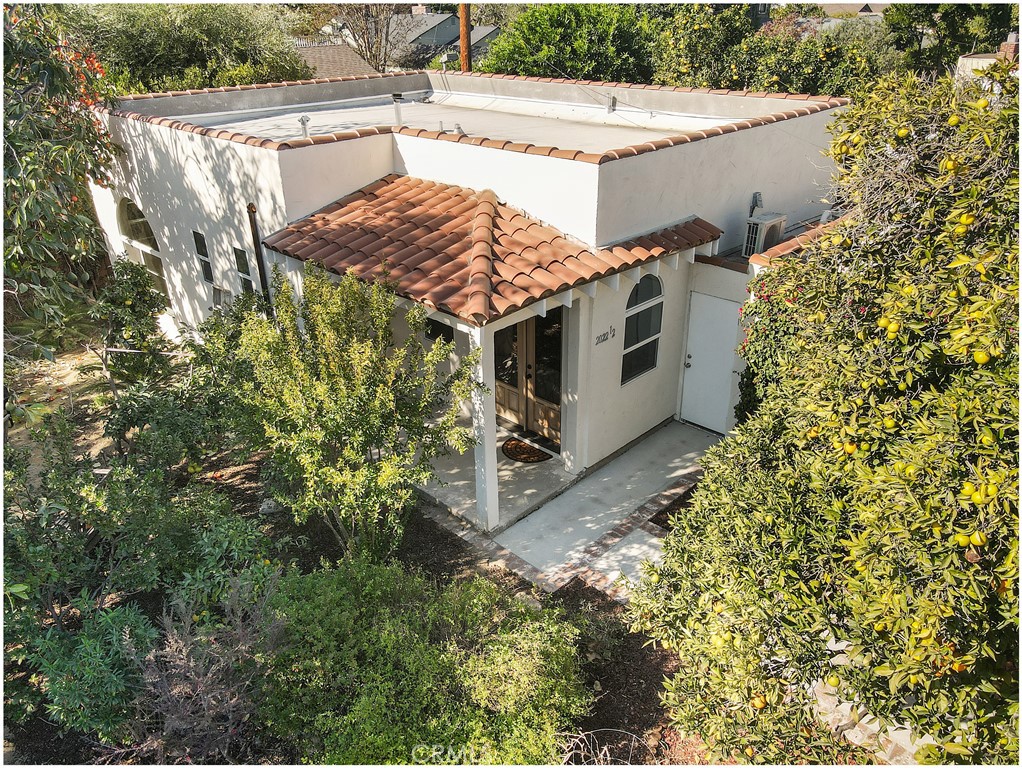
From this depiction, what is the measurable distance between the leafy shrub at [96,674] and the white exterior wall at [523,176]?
6.54 metres

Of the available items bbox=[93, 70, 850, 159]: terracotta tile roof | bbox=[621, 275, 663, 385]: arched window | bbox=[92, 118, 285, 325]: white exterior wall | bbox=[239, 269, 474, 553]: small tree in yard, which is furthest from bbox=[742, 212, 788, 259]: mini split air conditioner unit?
bbox=[92, 118, 285, 325]: white exterior wall

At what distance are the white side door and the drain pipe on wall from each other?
6.59 m

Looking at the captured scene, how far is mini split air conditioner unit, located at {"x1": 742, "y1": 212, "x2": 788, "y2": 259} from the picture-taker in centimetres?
1015

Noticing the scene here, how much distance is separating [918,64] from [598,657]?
41.7m

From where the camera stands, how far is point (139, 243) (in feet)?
48.8

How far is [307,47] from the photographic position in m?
42.9

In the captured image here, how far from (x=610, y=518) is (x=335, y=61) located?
1580 inches

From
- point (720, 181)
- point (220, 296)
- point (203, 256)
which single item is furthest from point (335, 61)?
point (720, 181)

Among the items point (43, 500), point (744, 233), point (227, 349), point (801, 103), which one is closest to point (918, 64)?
point (801, 103)

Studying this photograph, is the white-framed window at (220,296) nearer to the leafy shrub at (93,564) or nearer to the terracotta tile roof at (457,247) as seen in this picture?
the terracotta tile roof at (457,247)

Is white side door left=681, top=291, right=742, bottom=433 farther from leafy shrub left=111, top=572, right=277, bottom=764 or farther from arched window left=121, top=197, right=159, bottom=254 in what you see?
arched window left=121, top=197, right=159, bottom=254

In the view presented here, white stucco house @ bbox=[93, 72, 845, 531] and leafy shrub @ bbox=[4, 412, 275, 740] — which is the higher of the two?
white stucco house @ bbox=[93, 72, 845, 531]

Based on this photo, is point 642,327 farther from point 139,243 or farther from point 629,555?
point 139,243

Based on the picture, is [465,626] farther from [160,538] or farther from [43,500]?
[43,500]
